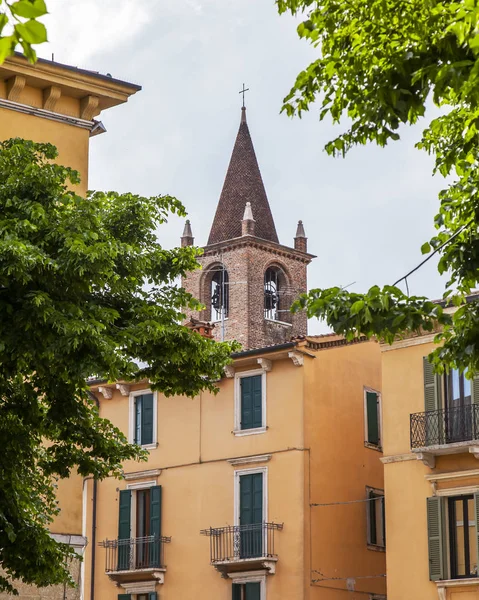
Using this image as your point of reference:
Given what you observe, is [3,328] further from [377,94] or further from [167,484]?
[167,484]

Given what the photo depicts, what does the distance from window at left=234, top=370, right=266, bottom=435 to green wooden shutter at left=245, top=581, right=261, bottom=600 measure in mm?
3992

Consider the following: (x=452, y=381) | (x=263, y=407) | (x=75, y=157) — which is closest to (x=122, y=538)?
(x=263, y=407)

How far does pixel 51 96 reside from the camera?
22906 mm

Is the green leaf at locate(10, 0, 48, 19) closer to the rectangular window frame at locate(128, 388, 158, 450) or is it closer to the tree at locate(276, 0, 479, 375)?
the tree at locate(276, 0, 479, 375)

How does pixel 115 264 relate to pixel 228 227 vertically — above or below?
below

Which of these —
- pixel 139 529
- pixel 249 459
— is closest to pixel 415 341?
pixel 249 459

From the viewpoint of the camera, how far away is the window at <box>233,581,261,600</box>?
32.2 metres

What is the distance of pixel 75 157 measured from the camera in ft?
76.4

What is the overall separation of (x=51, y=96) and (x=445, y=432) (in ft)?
39.2

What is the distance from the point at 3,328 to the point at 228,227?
71.7 meters

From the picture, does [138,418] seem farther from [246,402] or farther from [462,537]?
[462,537]

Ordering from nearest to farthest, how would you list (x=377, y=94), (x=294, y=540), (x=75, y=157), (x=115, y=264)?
(x=377, y=94) < (x=115, y=264) < (x=75, y=157) < (x=294, y=540)

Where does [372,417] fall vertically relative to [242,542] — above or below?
above

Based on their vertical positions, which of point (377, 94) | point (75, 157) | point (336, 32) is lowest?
point (377, 94)
